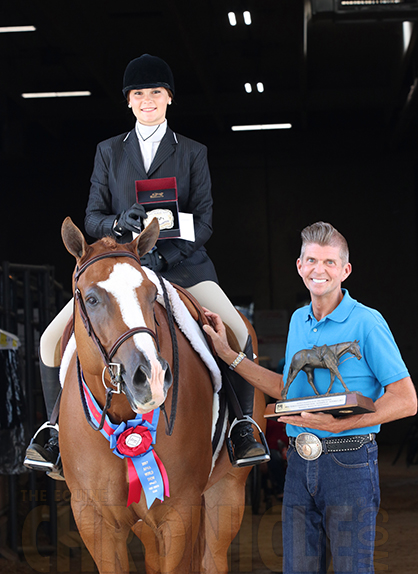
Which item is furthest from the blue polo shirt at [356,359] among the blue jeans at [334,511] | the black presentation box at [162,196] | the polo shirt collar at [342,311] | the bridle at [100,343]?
the black presentation box at [162,196]

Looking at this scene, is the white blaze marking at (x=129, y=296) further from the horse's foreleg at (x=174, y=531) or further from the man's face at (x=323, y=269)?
the horse's foreleg at (x=174, y=531)

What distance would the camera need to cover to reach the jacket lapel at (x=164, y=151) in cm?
284

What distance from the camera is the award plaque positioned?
182 centimetres

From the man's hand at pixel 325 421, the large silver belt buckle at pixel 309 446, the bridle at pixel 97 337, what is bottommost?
the large silver belt buckle at pixel 309 446

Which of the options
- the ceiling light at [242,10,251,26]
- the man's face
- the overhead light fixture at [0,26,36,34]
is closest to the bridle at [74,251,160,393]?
the man's face

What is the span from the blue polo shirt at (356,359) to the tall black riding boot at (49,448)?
104cm

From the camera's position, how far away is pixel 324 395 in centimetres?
188

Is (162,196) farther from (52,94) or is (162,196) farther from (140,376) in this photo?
(52,94)

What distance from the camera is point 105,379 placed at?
6.55 ft

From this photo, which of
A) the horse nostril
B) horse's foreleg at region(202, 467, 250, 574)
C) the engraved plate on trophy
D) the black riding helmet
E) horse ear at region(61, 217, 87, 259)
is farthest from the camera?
horse's foreleg at region(202, 467, 250, 574)

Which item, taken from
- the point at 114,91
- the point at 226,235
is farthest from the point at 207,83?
the point at 226,235

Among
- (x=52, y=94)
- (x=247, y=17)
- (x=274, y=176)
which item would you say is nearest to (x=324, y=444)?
(x=247, y=17)

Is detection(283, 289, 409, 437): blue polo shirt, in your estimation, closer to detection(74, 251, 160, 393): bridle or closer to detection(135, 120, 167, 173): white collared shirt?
detection(74, 251, 160, 393): bridle

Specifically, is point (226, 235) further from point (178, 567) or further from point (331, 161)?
point (178, 567)
